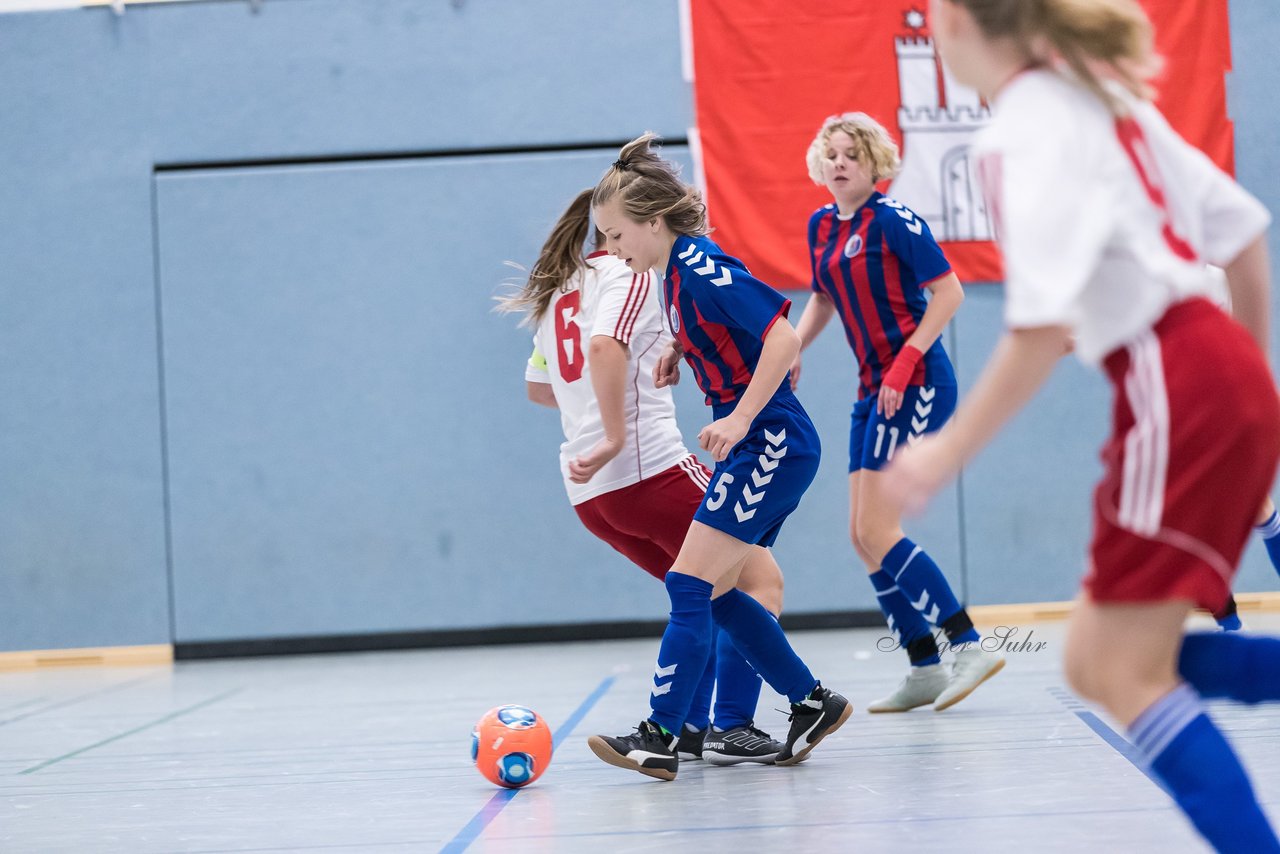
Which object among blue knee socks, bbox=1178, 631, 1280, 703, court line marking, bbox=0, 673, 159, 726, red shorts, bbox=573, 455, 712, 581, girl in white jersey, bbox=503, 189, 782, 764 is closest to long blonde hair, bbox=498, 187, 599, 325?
girl in white jersey, bbox=503, 189, 782, 764

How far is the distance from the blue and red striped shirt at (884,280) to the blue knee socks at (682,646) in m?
1.32

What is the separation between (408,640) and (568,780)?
13.5ft

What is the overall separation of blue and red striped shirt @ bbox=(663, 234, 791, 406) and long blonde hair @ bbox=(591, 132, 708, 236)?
0.05 metres

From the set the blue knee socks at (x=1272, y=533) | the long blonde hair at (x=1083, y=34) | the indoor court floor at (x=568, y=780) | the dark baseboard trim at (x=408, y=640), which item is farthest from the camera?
the dark baseboard trim at (x=408, y=640)

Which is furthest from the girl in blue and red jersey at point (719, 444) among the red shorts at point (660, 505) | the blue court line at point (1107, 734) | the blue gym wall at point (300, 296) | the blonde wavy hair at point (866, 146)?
the blue gym wall at point (300, 296)

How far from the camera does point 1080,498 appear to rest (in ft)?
22.4

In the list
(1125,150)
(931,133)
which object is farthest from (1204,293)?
(931,133)

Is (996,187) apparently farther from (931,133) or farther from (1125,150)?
(931,133)

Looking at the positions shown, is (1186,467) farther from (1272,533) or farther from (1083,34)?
(1272,533)

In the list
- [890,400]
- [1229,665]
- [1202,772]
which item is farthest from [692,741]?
[1202,772]

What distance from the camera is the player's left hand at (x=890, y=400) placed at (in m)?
3.73

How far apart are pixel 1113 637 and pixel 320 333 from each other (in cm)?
601

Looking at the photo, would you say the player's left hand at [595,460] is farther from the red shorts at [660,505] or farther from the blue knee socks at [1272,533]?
the blue knee socks at [1272,533]

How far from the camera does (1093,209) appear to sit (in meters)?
1.46
